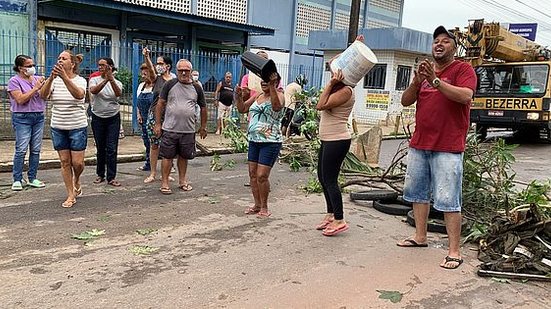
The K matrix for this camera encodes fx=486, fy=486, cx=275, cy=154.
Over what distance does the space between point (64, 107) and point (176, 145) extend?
1456 millimetres

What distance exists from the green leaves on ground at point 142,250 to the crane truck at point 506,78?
478 inches

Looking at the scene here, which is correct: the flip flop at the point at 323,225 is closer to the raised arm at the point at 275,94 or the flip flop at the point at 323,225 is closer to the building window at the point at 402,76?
the raised arm at the point at 275,94

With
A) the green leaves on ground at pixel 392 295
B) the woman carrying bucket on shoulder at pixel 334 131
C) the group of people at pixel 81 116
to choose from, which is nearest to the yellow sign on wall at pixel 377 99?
the group of people at pixel 81 116

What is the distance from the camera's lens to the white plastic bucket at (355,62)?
4625mm

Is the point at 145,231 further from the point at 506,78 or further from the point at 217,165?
the point at 506,78

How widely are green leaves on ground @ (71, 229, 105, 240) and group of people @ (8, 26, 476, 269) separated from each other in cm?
106

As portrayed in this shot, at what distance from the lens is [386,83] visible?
19875mm

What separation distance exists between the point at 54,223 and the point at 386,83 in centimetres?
1674

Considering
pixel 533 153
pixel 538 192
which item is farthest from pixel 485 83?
pixel 538 192

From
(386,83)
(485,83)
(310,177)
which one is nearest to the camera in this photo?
(310,177)

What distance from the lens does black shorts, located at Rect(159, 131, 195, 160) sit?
640 centimetres

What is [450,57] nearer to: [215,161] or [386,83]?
[215,161]

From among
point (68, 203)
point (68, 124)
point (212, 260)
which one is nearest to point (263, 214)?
point (212, 260)

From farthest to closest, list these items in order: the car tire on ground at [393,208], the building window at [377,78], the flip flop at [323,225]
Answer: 1. the building window at [377,78]
2. the car tire on ground at [393,208]
3. the flip flop at [323,225]
